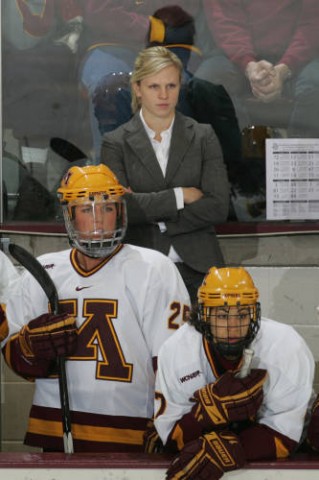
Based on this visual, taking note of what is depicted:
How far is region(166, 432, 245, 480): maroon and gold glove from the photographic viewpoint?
2.61 m

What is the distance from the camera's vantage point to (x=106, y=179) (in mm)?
3174

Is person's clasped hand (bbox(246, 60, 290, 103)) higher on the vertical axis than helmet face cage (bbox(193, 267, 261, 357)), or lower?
higher

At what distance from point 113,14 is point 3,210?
85 cm

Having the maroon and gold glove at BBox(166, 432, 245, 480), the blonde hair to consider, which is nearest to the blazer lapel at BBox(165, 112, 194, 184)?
the blonde hair

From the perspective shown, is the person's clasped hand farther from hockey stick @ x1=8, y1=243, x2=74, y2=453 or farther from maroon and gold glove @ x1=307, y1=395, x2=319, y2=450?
maroon and gold glove @ x1=307, y1=395, x2=319, y2=450

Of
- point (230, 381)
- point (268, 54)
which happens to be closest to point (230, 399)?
point (230, 381)

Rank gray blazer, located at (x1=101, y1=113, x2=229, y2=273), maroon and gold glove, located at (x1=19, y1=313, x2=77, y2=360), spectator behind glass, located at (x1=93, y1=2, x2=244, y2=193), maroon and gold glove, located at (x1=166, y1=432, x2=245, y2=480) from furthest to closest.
A: spectator behind glass, located at (x1=93, y1=2, x2=244, y2=193) → gray blazer, located at (x1=101, y1=113, x2=229, y2=273) → maroon and gold glove, located at (x1=19, y1=313, x2=77, y2=360) → maroon and gold glove, located at (x1=166, y1=432, x2=245, y2=480)

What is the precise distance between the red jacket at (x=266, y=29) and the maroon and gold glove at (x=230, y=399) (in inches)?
68.6

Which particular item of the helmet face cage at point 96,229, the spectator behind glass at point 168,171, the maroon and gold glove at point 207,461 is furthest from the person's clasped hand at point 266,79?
the maroon and gold glove at point 207,461

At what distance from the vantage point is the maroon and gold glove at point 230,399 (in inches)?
106

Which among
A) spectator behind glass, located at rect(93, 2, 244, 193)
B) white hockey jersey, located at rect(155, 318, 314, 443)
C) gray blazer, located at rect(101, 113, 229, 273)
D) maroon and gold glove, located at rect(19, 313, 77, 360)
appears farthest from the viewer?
spectator behind glass, located at rect(93, 2, 244, 193)

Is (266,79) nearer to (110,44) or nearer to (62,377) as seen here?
(110,44)

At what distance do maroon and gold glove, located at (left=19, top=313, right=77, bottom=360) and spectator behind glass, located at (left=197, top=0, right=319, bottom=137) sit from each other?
1.44 metres

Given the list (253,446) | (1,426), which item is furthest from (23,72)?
(253,446)
